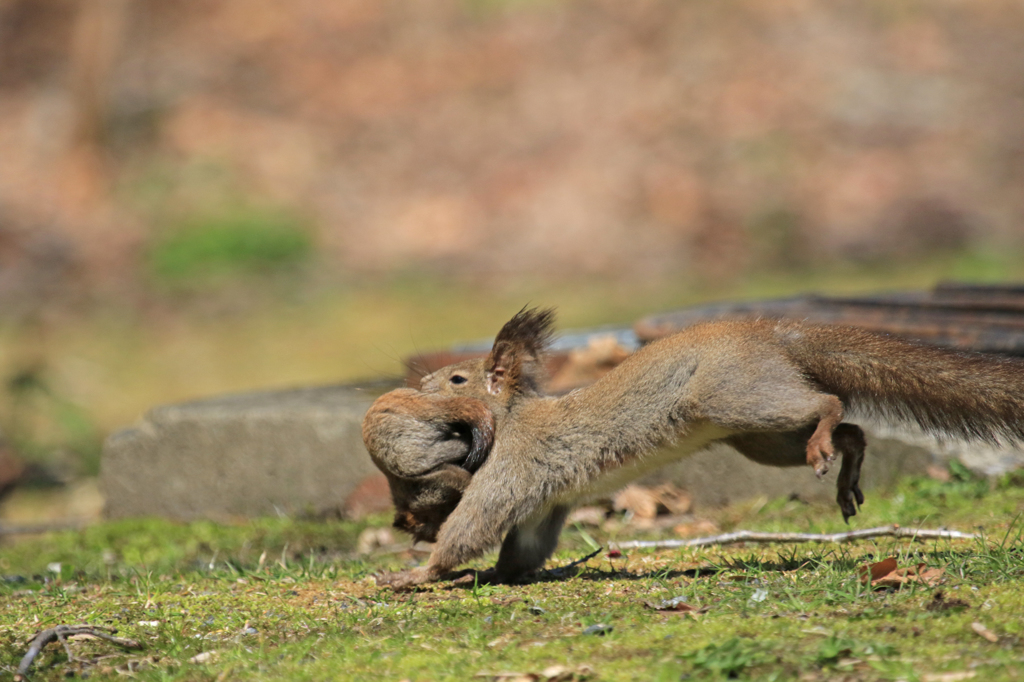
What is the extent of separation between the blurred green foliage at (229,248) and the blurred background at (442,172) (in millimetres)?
40

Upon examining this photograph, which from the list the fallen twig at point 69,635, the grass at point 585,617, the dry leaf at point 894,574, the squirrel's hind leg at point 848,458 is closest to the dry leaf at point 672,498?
the grass at point 585,617

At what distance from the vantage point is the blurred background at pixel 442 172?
1154cm

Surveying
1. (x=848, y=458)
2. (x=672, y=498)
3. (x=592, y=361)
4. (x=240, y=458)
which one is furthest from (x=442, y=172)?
(x=848, y=458)

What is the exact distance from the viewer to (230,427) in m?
6.54

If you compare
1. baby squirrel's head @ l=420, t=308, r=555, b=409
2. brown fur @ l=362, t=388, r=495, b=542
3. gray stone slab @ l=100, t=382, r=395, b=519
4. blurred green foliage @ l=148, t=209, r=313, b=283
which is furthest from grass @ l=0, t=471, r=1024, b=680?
blurred green foliage @ l=148, t=209, r=313, b=283

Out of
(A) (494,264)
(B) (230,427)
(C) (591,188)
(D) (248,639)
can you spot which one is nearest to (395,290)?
(A) (494,264)

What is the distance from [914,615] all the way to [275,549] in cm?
329

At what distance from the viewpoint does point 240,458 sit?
258 inches

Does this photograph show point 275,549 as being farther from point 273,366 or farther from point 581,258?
point 581,258

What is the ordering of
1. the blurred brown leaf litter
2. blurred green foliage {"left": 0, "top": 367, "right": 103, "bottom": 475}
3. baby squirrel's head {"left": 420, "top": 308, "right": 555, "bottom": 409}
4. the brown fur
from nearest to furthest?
the brown fur < baby squirrel's head {"left": 420, "top": 308, "right": 555, "bottom": 409} < blurred green foliage {"left": 0, "top": 367, "right": 103, "bottom": 475} < the blurred brown leaf litter

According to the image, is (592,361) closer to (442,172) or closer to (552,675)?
(552,675)

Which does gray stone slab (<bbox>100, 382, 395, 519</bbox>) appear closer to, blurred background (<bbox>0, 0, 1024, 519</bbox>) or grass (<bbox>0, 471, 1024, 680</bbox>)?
grass (<bbox>0, 471, 1024, 680</bbox>)

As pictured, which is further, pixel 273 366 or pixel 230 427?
pixel 273 366

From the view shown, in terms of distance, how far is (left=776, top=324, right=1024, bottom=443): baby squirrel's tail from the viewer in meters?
3.67
